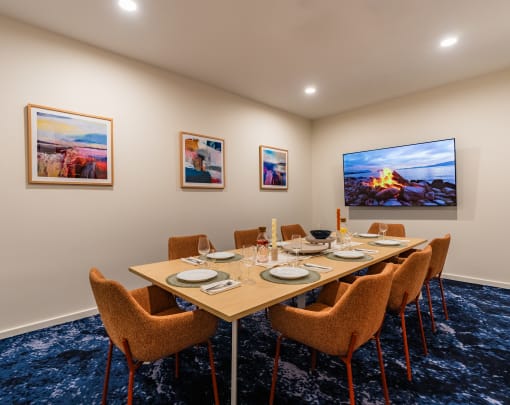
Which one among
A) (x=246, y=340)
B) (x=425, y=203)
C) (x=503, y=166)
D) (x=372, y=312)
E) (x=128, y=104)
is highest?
(x=128, y=104)

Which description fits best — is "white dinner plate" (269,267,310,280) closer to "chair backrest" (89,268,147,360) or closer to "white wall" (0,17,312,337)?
"chair backrest" (89,268,147,360)

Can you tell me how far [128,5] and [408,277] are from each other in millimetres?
2931

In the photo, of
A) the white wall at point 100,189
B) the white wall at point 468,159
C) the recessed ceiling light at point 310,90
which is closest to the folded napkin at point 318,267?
the white wall at point 100,189

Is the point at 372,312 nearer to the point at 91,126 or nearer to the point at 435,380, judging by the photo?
the point at 435,380

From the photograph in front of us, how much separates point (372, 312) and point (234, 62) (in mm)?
2918

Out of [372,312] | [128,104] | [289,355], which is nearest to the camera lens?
[372,312]

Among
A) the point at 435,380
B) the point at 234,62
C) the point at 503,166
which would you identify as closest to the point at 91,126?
the point at 234,62

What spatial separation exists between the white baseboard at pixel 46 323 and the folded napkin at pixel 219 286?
1974mm

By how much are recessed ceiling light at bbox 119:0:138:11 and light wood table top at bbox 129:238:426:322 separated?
81.9 inches

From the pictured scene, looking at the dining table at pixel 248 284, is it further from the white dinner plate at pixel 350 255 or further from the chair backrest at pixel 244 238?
the chair backrest at pixel 244 238

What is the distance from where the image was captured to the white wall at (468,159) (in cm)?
344

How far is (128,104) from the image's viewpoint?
2992mm

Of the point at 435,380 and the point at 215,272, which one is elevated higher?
the point at 215,272

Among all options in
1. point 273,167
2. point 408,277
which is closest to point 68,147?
point 273,167
